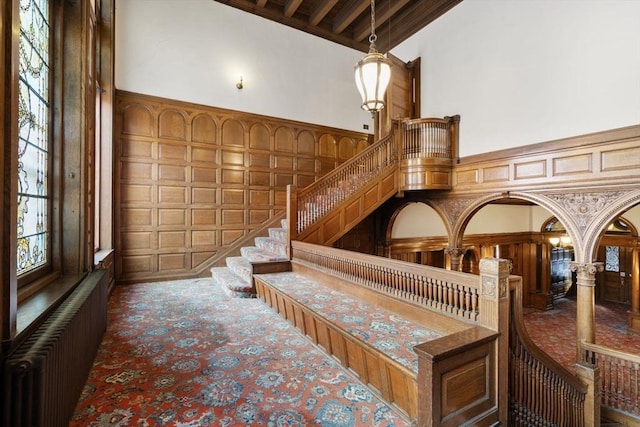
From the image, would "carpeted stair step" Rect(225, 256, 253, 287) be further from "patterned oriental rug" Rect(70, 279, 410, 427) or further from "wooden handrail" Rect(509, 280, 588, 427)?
"wooden handrail" Rect(509, 280, 588, 427)

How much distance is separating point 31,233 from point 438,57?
7.36 meters

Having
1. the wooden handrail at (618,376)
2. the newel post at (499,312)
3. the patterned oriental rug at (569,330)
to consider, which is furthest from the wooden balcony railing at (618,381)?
the newel post at (499,312)

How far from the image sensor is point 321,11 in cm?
659

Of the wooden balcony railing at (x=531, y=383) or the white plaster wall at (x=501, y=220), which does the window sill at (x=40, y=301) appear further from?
the white plaster wall at (x=501, y=220)

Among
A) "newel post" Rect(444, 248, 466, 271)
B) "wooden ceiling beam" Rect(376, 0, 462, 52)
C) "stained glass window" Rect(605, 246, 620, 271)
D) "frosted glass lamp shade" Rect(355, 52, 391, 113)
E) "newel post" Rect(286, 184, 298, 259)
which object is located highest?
"wooden ceiling beam" Rect(376, 0, 462, 52)

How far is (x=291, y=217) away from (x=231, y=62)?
3.74 meters

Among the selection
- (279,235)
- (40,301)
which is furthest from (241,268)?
(40,301)

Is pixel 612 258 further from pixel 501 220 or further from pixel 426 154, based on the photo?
pixel 426 154

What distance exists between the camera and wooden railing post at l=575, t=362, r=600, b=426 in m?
2.98

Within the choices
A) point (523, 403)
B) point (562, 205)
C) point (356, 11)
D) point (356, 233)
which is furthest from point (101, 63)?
point (562, 205)

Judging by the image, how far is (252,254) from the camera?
5324 millimetres

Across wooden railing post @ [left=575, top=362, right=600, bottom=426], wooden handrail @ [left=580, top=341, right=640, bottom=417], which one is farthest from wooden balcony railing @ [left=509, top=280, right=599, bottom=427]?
wooden handrail @ [left=580, top=341, right=640, bottom=417]

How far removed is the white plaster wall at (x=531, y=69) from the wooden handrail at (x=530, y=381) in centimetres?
362

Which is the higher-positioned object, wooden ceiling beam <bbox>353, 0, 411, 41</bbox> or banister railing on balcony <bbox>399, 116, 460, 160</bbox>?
wooden ceiling beam <bbox>353, 0, 411, 41</bbox>
